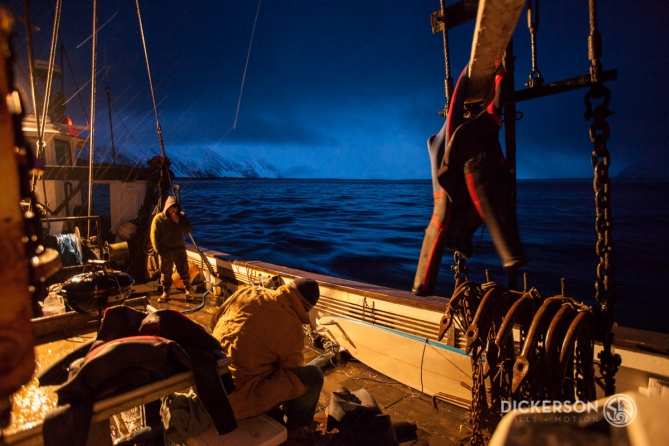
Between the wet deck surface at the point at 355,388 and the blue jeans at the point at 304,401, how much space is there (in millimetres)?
373

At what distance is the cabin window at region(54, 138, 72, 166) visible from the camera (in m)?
10.6

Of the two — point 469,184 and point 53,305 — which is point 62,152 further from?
point 469,184

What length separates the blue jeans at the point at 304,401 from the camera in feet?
9.59

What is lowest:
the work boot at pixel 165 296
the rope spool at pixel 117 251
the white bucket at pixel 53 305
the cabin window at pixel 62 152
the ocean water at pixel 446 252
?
the ocean water at pixel 446 252

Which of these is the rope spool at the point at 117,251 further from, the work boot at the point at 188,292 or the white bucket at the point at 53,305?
the white bucket at the point at 53,305

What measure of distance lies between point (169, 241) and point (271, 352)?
5.53m

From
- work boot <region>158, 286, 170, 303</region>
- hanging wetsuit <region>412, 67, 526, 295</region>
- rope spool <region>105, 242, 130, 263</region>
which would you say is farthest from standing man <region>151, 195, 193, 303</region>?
hanging wetsuit <region>412, 67, 526, 295</region>

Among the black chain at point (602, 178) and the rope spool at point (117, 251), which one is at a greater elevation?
the black chain at point (602, 178)

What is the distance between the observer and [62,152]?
10727 millimetres

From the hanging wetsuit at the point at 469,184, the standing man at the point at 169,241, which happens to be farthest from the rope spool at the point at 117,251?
the hanging wetsuit at the point at 469,184

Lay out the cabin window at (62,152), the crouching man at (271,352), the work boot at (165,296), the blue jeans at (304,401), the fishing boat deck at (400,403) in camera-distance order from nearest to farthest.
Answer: the crouching man at (271,352)
the blue jeans at (304,401)
the fishing boat deck at (400,403)
the work boot at (165,296)
the cabin window at (62,152)

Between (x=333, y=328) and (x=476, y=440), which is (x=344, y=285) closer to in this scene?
(x=333, y=328)

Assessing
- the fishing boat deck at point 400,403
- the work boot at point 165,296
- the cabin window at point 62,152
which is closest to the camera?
the fishing boat deck at point 400,403

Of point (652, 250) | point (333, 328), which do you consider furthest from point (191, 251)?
point (652, 250)
